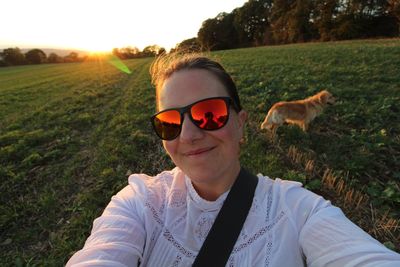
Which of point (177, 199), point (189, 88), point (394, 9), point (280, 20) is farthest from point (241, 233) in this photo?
point (280, 20)

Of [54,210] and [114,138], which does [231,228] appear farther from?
[114,138]

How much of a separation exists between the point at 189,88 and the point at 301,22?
5248 centimetres

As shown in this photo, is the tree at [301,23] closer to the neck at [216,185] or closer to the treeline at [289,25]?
the treeline at [289,25]

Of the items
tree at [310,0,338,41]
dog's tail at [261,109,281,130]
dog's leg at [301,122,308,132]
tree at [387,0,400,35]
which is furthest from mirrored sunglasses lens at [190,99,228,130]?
tree at [310,0,338,41]

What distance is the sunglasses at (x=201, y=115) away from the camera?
6.37 feet

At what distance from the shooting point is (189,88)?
2.02 metres

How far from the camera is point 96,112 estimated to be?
11961 mm

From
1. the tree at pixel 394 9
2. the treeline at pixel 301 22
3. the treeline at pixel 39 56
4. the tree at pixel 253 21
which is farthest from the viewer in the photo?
the tree at pixel 253 21

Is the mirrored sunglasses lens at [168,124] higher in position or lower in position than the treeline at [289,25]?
higher

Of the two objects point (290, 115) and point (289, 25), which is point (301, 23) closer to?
point (289, 25)

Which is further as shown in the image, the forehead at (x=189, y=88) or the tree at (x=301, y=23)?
the tree at (x=301, y=23)

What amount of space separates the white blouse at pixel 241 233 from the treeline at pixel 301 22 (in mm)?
27667

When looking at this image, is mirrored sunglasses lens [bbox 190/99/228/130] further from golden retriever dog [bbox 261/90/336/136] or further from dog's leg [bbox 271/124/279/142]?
golden retriever dog [bbox 261/90/336/136]

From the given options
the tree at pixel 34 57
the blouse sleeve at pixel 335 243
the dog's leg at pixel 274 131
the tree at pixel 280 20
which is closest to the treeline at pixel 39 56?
the tree at pixel 34 57
